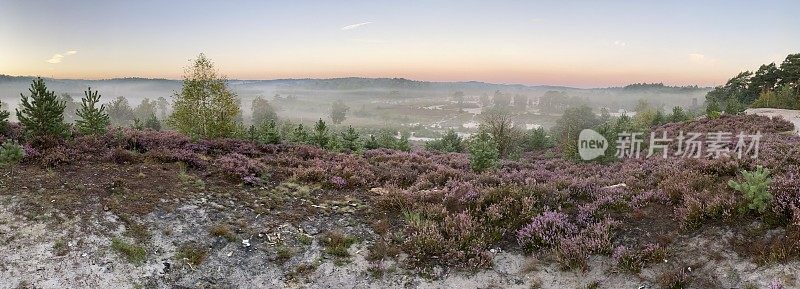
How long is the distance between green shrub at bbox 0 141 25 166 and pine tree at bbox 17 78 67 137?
2.55 metres

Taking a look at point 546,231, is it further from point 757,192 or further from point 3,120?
point 3,120

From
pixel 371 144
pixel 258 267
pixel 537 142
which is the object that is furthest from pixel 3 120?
pixel 537 142

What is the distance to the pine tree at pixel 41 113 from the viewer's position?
1456 centimetres

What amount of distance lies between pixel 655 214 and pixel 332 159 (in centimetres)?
1160

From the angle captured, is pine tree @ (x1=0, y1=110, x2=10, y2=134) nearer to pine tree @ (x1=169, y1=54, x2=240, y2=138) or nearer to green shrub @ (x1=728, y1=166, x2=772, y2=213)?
pine tree @ (x1=169, y1=54, x2=240, y2=138)

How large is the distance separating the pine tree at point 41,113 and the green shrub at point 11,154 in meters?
2.55

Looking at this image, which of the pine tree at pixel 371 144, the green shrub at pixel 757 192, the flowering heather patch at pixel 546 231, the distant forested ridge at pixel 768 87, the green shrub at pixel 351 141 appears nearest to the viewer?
the green shrub at pixel 757 192

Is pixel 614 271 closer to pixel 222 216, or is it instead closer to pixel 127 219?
pixel 222 216

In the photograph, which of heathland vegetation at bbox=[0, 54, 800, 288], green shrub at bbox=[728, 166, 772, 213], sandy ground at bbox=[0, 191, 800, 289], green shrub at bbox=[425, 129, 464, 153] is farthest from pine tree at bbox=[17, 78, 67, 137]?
green shrub at bbox=[425, 129, 464, 153]

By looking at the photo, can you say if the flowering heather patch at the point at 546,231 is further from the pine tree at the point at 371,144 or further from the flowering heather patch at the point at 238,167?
the pine tree at the point at 371,144

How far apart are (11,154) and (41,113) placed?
3123 mm

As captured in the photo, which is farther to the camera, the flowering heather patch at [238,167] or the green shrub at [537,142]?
the green shrub at [537,142]

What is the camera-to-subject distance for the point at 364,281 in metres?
8.40

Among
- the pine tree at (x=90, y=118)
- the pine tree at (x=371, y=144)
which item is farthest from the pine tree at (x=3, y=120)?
the pine tree at (x=371, y=144)
